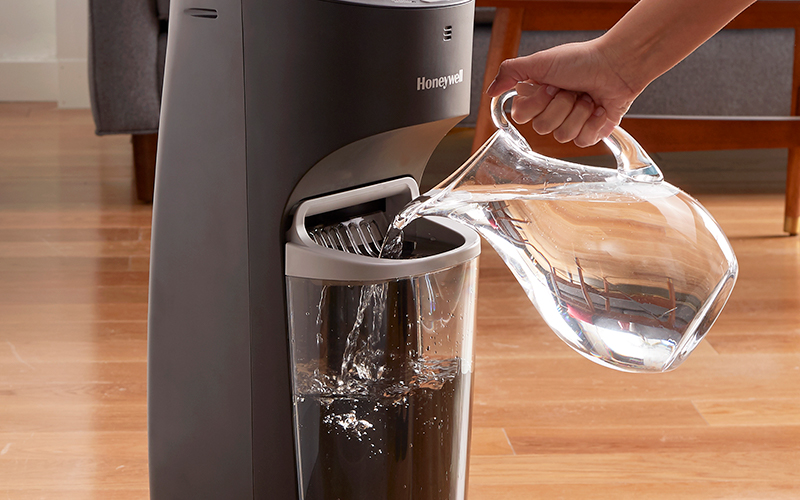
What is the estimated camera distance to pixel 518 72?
697mm

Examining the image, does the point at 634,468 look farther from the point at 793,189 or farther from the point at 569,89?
the point at 793,189

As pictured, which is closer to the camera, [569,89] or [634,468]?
[569,89]

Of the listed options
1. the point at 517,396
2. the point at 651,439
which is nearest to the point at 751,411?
the point at 651,439

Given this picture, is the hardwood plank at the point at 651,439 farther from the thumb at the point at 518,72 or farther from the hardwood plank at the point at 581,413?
the thumb at the point at 518,72

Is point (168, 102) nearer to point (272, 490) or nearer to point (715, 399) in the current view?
point (272, 490)

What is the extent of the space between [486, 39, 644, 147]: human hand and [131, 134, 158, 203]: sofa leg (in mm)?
1365

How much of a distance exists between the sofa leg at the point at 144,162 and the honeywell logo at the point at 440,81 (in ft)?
4.50

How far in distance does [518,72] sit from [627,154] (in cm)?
11

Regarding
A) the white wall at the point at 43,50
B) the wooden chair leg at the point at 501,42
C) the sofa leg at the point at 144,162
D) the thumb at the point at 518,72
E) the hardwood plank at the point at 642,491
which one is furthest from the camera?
the white wall at the point at 43,50

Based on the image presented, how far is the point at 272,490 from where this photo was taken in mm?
680

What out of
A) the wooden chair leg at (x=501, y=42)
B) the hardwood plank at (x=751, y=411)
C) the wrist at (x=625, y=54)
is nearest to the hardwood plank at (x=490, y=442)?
the hardwood plank at (x=751, y=411)

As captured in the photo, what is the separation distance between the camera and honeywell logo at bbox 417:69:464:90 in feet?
2.06

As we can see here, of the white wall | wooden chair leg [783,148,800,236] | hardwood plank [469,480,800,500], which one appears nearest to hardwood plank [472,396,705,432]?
hardwood plank [469,480,800,500]

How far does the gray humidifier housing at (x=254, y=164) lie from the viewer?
585 millimetres
